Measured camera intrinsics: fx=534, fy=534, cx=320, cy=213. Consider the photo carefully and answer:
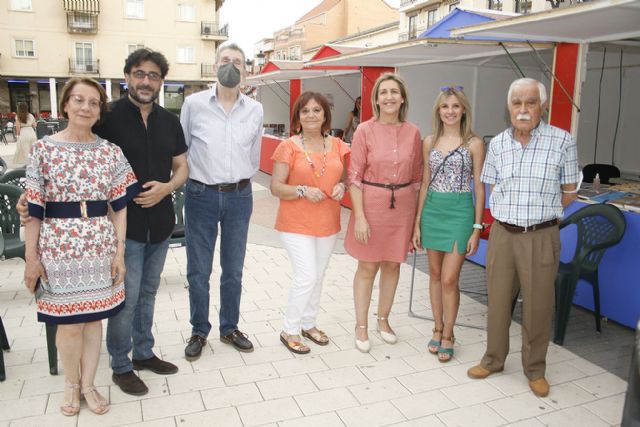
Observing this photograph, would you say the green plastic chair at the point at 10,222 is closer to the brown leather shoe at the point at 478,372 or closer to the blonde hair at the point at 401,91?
the blonde hair at the point at 401,91

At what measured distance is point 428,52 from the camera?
22.3 ft

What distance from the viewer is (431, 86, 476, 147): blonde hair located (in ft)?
11.0

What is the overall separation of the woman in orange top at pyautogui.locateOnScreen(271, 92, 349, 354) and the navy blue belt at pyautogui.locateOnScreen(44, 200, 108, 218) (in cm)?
116

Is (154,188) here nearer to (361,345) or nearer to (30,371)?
(30,371)

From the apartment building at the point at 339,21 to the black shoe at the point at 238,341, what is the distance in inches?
1711

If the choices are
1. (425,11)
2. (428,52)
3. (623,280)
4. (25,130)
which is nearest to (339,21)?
(425,11)

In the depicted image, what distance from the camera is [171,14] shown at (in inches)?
1389

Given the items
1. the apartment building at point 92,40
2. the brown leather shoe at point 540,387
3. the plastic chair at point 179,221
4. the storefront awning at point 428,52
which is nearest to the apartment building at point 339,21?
the apartment building at point 92,40

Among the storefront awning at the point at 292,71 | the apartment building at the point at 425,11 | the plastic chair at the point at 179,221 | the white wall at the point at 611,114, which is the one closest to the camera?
the plastic chair at the point at 179,221

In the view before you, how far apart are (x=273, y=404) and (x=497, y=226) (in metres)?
1.68

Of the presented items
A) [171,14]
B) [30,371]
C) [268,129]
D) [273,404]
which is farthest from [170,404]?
[171,14]

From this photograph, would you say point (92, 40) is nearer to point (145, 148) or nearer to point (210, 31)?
point (210, 31)

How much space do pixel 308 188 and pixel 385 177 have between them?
1.67ft

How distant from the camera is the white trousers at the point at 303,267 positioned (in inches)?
137
